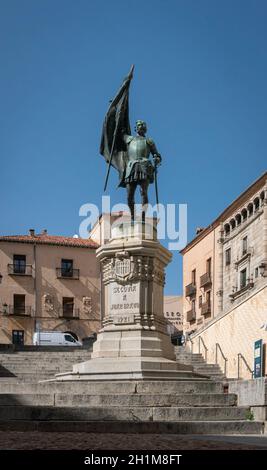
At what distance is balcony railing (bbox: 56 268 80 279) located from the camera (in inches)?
2486

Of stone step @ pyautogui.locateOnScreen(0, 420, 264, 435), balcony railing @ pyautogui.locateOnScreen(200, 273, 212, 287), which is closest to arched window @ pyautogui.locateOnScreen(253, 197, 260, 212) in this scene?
balcony railing @ pyautogui.locateOnScreen(200, 273, 212, 287)

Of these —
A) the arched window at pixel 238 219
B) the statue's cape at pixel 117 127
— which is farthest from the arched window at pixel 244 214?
the statue's cape at pixel 117 127

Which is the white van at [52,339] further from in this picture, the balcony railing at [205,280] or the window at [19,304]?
the window at [19,304]

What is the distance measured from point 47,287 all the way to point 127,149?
44.4 m

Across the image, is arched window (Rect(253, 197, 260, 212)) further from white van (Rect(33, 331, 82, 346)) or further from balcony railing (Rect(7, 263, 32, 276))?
balcony railing (Rect(7, 263, 32, 276))

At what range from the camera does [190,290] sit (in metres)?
57.9

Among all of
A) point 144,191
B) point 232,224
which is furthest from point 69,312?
point 144,191

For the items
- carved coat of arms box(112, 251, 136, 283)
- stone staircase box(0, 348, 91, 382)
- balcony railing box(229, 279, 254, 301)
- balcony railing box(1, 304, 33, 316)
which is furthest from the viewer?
balcony railing box(1, 304, 33, 316)

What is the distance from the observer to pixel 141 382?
1482cm

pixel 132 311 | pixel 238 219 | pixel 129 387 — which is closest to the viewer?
pixel 129 387

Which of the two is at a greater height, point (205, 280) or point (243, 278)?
point (205, 280)

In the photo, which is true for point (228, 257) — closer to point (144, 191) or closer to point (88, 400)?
point (144, 191)

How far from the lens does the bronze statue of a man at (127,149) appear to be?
18312 millimetres
